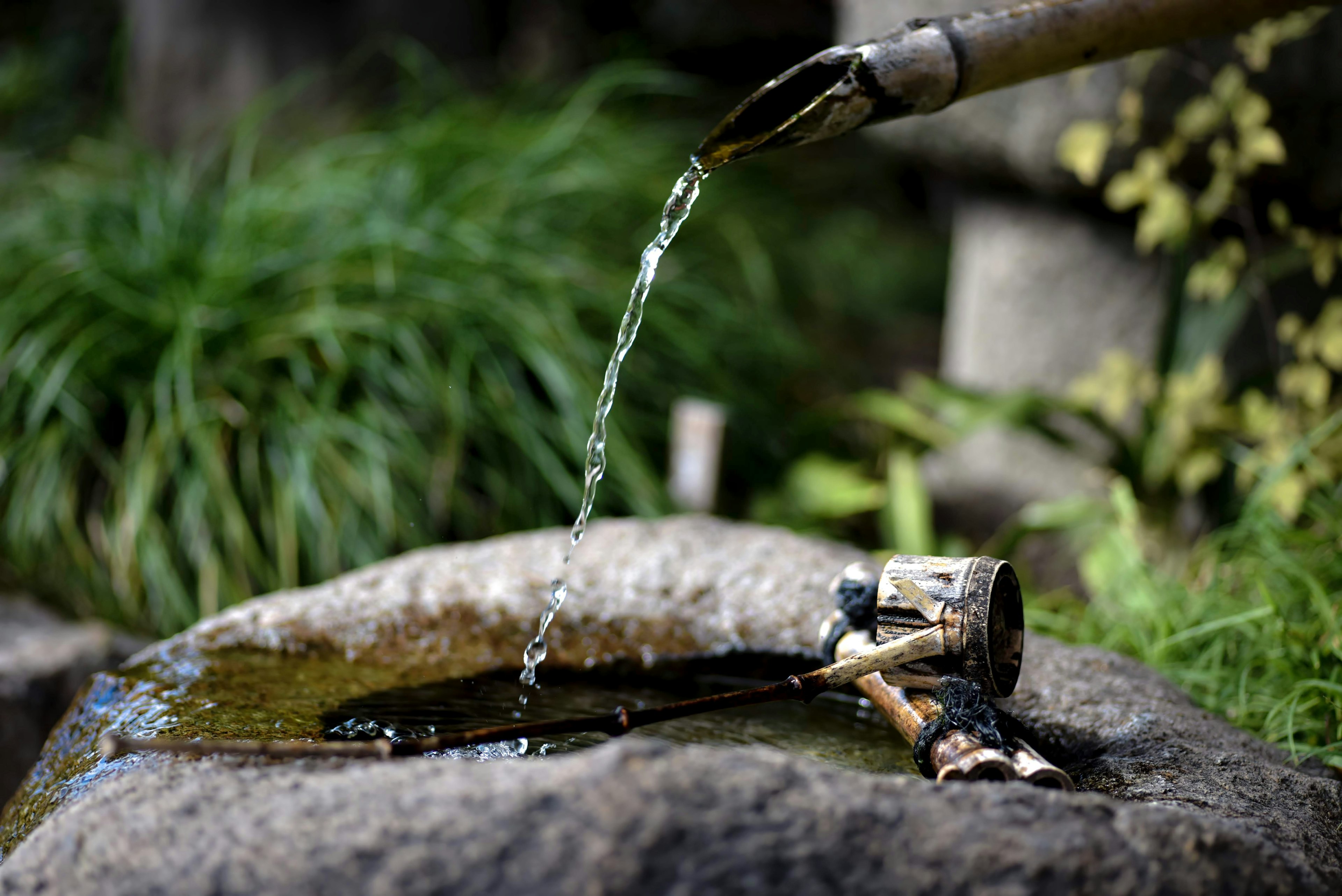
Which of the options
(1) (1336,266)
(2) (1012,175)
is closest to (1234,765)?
(1) (1336,266)

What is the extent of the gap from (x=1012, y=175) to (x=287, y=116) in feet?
9.18

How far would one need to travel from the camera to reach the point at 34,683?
198 cm

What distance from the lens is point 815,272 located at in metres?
4.42

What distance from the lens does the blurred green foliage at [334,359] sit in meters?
2.47

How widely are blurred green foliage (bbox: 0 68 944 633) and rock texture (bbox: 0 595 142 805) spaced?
32 centimetres

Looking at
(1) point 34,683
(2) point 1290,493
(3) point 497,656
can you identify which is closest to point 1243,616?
(2) point 1290,493

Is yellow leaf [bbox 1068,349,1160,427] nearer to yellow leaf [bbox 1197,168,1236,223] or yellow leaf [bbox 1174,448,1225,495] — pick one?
yellow leaf [bbox 1174,448,1225,495]

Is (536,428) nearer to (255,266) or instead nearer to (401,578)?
(255,266)

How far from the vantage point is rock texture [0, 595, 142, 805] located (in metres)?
1.96

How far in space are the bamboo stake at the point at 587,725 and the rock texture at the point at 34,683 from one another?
3.16 ft

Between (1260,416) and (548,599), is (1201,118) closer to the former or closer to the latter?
(1260,416)

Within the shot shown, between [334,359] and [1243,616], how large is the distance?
201 cm

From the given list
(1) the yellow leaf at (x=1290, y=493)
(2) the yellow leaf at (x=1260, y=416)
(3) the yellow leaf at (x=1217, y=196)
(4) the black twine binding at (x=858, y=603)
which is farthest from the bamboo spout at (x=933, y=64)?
(2) the yellow leaf at (x=1260, y=416)

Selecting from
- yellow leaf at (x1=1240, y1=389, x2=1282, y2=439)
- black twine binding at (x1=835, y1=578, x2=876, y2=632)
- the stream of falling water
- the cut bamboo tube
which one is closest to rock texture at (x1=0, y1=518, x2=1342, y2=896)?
the cut bamboo tube
